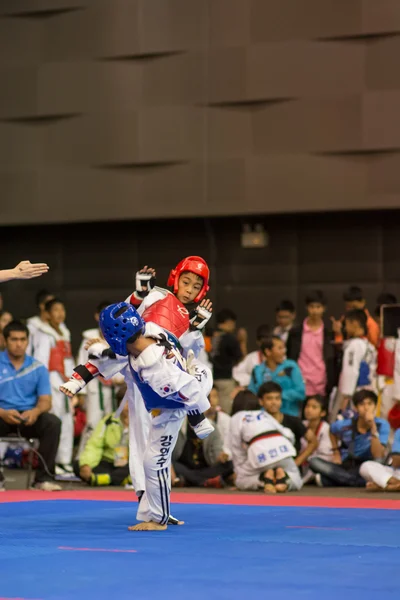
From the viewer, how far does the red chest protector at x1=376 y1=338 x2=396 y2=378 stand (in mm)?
8477

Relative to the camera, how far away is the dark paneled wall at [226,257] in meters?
11.9

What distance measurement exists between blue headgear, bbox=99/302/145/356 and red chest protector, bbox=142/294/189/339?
716 mm

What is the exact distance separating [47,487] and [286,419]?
1.93 m

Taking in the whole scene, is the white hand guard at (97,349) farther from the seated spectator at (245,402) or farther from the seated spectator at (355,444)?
the seated spectator at (355,444)

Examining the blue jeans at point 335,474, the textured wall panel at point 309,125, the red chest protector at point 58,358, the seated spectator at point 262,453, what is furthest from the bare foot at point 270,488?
the textured wall panel at point 309,125

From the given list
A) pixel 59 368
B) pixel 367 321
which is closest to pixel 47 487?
pixel 59 368

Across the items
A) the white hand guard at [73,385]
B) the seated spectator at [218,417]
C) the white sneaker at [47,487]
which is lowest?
the white sneaker at [47,487]

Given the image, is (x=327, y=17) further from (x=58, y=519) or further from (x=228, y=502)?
(x=58, y=519)

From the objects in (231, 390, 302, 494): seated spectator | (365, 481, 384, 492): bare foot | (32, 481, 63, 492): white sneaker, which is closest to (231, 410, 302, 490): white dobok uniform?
(231, 390, 302, 494): seated spectator

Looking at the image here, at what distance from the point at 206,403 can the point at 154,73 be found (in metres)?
7.26

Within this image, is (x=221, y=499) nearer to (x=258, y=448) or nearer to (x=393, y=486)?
(x=258, y=448)

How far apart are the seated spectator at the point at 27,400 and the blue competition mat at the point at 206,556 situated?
2077mm

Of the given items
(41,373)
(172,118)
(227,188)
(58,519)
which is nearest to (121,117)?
(172,118)

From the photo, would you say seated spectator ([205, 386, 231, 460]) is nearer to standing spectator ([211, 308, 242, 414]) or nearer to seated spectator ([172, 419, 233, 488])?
seated spectator ([172, 419, 233, 488])
